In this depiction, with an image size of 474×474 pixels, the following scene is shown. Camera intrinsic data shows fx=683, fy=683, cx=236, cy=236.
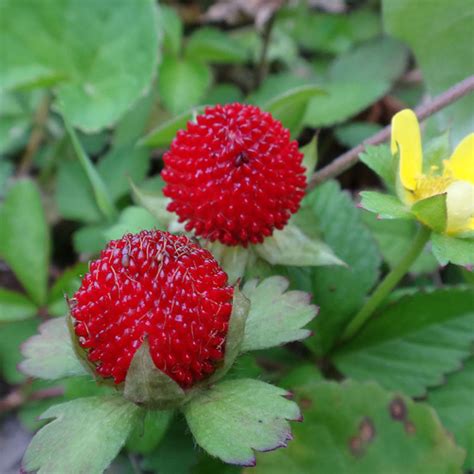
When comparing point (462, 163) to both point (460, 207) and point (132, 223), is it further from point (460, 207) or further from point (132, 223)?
point (132, 223)

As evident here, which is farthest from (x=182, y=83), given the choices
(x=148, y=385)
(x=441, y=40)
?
(x=148, y=385)

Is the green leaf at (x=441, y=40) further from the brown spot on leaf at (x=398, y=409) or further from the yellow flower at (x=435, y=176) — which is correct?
the brown spot on leaf at (x=398, y=409)

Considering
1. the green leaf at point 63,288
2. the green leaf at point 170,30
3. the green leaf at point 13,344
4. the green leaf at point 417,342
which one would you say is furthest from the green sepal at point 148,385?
the green leaf at point 170,30

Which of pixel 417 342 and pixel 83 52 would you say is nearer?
pixel 417 342

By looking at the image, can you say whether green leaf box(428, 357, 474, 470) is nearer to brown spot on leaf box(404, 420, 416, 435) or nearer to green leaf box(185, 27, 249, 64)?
brown spot on leaf box(404, 420, 416, 435)

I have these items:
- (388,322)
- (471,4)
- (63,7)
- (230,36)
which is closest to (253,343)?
(388,322)

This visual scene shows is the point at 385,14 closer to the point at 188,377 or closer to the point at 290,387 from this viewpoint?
the point at 290,387
